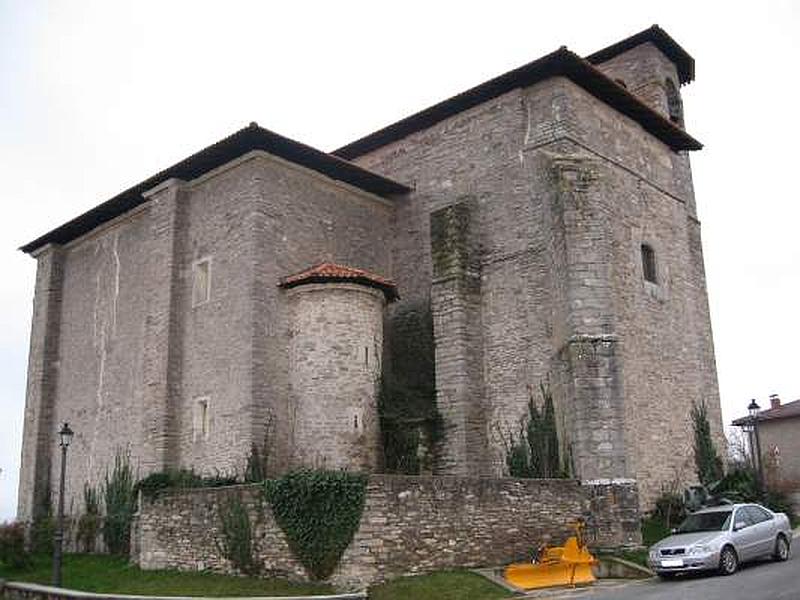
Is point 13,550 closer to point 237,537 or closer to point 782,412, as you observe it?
point 237,537

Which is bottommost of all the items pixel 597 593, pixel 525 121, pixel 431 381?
pixel 597 593

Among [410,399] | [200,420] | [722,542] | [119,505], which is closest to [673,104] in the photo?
[410,399]

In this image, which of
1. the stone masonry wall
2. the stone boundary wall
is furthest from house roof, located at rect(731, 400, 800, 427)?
the stone boundary wall

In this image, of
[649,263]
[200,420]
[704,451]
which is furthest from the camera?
[649,263]

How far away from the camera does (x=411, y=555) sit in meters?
14.0

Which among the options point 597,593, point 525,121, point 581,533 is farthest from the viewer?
point 525,121

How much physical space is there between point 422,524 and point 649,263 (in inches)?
439

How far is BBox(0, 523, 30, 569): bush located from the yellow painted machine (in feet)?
40.0

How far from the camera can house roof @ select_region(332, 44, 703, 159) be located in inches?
811

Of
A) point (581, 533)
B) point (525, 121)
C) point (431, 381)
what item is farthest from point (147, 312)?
point (581, 533)

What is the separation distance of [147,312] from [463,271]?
916cm

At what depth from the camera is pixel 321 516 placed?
14039 millimetres

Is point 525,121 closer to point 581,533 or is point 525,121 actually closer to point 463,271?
point 463,271

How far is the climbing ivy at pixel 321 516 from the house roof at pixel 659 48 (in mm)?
17834
